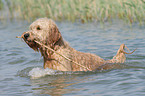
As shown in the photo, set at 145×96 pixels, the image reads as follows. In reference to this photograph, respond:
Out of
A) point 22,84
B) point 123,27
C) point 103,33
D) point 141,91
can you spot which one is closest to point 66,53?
point 22,84

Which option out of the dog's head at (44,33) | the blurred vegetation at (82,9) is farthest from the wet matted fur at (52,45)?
the blurred vegetation at (82,9)

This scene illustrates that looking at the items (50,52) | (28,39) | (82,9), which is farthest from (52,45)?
(82,9)

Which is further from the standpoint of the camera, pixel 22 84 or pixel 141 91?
pixel 22 84

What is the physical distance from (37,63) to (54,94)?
3.80m

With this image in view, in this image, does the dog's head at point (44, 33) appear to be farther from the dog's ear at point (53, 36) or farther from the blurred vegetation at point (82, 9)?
the blurred vegetation at point (82, 9)

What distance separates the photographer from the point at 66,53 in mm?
7598

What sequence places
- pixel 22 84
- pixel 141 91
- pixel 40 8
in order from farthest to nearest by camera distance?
pixel 40 8, pixel 22 84, pixel 141 91

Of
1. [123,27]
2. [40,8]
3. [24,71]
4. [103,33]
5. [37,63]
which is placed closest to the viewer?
[24,71]

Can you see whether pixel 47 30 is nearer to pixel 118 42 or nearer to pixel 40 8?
pixel 118 42

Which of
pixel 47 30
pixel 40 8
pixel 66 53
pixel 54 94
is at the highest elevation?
pixel 40 8

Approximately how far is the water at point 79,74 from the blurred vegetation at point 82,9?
131cm

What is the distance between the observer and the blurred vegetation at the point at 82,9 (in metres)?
14.4

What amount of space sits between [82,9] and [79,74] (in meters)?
9.71

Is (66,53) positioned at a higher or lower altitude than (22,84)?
higher
